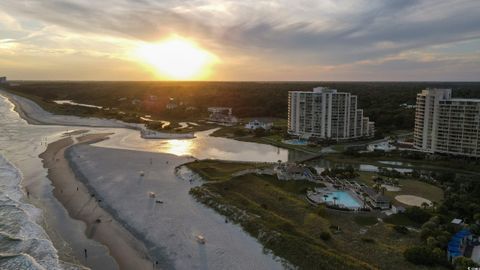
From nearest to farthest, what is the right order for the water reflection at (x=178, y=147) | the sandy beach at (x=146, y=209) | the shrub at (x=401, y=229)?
the sandy beach at (x=146, y=209) → the shrub at (x=401, y=229) → the water reflection at (x=178, y=147)

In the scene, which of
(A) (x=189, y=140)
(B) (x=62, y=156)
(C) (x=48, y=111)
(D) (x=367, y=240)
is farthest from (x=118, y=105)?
(D) (x=367, y=240)

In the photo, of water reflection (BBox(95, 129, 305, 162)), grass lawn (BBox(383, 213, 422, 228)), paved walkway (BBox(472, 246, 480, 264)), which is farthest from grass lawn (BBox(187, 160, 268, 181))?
paved walkway (BBox(472, 246, 480, 264))

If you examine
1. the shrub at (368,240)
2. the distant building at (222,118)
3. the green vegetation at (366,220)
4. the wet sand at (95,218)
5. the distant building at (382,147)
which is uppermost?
the distant building at (222,118)

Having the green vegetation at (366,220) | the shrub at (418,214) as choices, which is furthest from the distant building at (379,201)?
the green vegetation at (366,220)

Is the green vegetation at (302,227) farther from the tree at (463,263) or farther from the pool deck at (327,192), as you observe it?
the tree at (463,263)

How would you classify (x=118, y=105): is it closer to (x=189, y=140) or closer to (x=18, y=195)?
(x=189, y=140)

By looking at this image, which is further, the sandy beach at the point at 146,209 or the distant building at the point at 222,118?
the distant building at the point at 222,118

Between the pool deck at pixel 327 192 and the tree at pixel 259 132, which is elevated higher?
the tree at pixel 259 132
